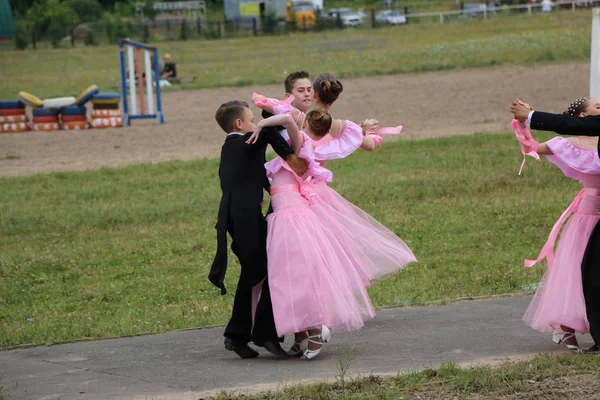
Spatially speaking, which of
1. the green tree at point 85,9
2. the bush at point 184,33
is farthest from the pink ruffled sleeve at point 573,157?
the green tree at point 85,9

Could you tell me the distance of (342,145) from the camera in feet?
24.7

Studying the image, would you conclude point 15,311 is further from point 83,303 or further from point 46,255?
point 46,255

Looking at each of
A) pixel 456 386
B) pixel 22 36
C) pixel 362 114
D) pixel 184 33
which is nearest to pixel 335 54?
pixel 184 33

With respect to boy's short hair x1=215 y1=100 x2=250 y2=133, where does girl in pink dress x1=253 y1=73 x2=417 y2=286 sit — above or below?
below

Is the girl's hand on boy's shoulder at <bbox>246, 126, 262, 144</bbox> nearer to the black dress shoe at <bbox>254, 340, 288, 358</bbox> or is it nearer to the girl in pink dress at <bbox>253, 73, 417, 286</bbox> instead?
the girl in pink dress at <bbox>253, 73, 417, 286</bbox>

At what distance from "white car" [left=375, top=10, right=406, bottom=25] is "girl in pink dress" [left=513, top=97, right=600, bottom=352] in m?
53.8

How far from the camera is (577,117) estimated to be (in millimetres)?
6602

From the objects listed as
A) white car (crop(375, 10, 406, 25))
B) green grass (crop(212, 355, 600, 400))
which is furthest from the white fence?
green grass (crop(212, 355, 600, 400))

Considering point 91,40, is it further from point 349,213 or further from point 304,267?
point 304,267

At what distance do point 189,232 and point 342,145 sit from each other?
580cm

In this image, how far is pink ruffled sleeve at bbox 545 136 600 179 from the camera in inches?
273

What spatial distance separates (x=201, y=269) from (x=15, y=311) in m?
2.10

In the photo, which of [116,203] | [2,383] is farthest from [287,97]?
[116,203]

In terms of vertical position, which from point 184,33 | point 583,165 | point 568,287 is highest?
point 583,165
